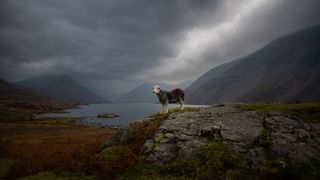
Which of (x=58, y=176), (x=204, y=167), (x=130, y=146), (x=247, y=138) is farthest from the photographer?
(x=130, y=146)

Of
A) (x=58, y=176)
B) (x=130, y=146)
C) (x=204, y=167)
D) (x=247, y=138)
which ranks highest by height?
(x=247, y=138)

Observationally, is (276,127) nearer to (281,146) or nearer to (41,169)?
(281,146)

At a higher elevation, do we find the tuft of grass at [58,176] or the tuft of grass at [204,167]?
the tuft of grass at [204,167]

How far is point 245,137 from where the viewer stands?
1842cm

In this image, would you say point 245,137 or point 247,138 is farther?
point 245,137

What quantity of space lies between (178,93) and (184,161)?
420 inches

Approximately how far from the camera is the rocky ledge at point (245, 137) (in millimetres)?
16734

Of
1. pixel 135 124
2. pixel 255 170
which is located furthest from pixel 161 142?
pixel 255 170

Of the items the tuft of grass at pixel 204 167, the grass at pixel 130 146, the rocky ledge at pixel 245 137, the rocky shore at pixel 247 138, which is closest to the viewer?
the tuft of grass at pixel 204 167

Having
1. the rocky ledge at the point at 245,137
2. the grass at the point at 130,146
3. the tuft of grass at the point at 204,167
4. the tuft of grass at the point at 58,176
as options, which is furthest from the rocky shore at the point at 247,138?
the tuft of grass at the point at 58,176

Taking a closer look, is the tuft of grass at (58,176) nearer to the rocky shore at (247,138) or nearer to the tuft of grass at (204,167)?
the tuft of grass at (204,167)

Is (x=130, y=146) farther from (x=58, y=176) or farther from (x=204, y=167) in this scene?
(x=204, y=167)

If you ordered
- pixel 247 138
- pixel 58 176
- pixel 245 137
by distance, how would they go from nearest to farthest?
pixel 247 138
pixel 245 137
pixel 58 176

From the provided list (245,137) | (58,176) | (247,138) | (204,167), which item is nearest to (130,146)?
(58,176)
